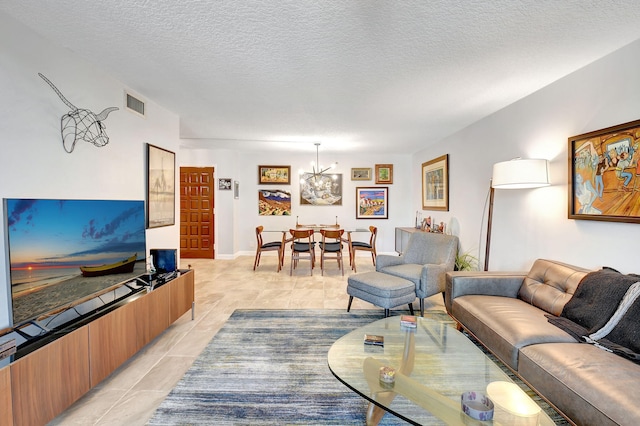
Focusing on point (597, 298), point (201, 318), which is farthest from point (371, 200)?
point (597, 298)

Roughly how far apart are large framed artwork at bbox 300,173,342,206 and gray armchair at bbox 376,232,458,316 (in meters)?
2.75

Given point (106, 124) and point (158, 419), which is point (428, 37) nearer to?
point (106, 124)

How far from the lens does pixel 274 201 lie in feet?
20.9

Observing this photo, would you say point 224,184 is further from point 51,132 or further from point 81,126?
point 51,132

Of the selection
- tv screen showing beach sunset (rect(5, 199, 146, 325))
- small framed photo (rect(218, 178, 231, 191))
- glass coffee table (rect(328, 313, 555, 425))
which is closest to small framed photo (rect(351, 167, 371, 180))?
small framed photo (rect(218, 178, 231, 191))

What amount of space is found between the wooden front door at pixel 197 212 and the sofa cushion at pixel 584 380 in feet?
18.9

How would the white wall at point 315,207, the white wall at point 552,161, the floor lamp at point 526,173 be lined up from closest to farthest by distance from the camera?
1. the white wall at point 552,161
2. the floor lamp at point 526,173
3. the white wall at point 315,207

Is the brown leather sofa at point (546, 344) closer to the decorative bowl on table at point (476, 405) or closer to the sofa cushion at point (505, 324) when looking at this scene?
the sofa cushion at point (505, 324)

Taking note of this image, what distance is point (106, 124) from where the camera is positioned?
93.4 inches

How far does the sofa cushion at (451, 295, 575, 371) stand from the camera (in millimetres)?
1712

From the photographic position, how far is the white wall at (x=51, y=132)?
1.62 metres

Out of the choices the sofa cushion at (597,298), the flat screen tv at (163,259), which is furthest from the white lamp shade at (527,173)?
the flat screen tv at (163,259)

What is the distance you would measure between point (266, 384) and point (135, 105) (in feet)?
9.02

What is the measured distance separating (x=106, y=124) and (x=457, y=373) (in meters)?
3.14
